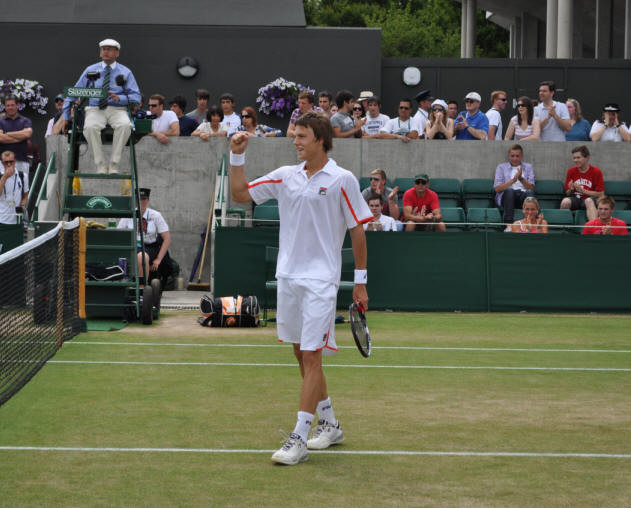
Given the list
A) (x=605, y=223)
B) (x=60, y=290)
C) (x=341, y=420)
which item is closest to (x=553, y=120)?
(x=605, y=223)

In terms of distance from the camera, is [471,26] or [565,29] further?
[471,26]

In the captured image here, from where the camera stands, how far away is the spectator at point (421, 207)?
1733 cm

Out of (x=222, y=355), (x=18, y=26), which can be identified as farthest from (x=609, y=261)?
(x=18, y=26)

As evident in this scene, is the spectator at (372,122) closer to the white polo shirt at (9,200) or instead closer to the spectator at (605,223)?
the spectator at (605,223)

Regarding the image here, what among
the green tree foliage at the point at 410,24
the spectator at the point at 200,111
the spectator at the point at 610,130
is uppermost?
the green tree foliage at the point at 410,24

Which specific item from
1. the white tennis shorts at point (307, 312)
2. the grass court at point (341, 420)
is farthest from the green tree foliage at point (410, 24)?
the white tennis shorts at point (307, 312)

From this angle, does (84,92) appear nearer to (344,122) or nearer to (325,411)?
(344,122)

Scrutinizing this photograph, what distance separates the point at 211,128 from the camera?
65.7 ft

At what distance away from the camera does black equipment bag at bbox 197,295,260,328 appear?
14.1 metres

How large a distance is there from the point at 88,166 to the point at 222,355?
10137mm

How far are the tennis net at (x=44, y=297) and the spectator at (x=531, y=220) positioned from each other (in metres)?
7.62

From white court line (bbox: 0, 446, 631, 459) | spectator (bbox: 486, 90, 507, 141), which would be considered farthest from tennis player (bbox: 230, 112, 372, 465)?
spectator (bbox: 486, 90, 507, 141)

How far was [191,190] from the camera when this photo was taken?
66.4 feet

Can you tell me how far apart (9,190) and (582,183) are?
33.4 ft
